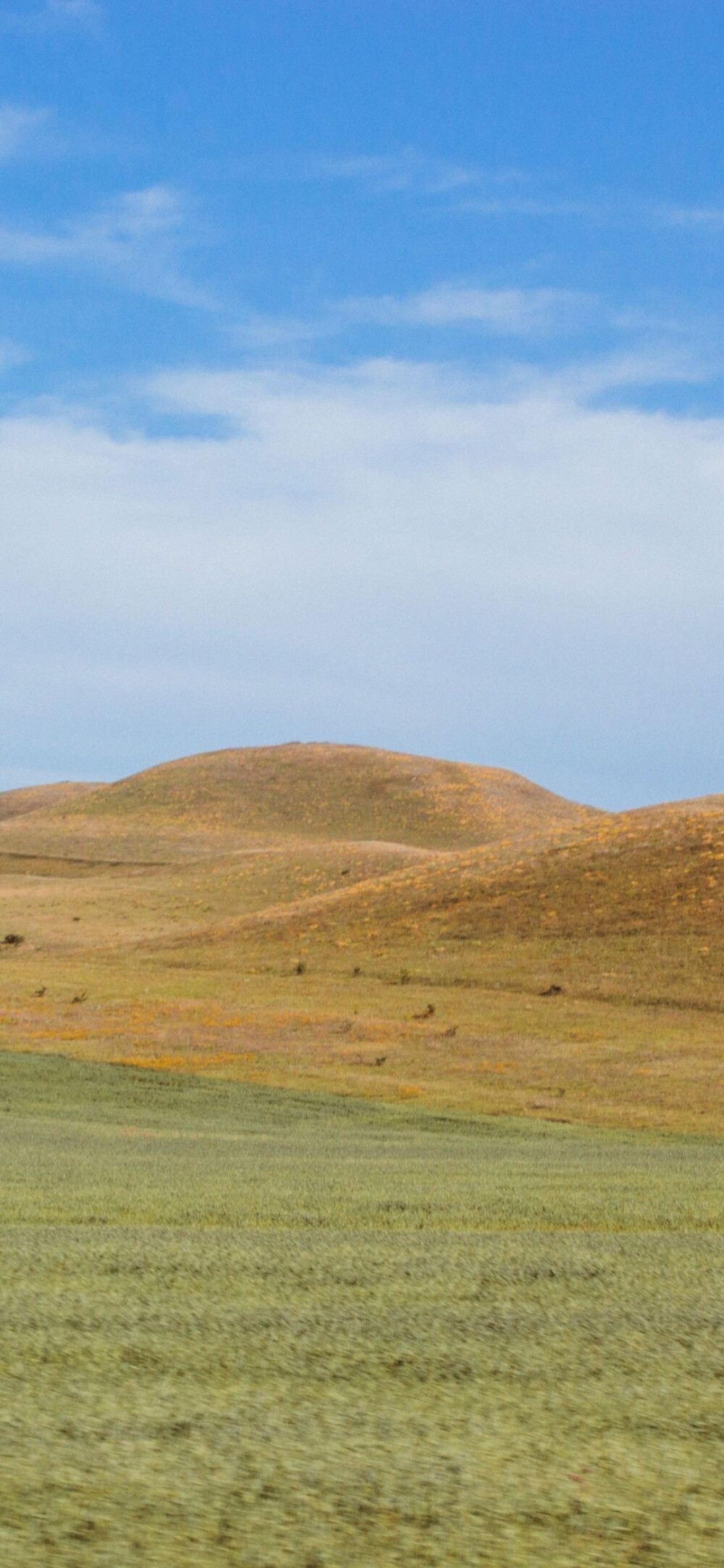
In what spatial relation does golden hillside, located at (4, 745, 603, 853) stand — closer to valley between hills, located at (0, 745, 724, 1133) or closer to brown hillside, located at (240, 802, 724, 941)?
valley between hills, located at (0, 745, 724, 1133)

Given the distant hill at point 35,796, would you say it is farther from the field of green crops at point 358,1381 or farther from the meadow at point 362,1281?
the field of green crops at point 358,1381

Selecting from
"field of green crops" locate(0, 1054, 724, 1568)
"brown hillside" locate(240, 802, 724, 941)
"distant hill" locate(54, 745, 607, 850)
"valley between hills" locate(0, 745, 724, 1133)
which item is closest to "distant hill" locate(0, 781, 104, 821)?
"distant hill" locate(54, 745, 607, 850)

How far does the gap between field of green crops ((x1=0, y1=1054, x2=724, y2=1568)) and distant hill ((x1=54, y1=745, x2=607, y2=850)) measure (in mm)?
75448

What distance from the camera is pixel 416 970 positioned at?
35.5 m

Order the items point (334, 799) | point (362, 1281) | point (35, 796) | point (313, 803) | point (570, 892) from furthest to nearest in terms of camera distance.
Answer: point (35, 796)
point (334, 799)
point (313, 803)
point (570, 892)
point (362, 1281)

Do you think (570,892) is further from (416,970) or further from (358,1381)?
(358,1381)

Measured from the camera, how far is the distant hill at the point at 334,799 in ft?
285

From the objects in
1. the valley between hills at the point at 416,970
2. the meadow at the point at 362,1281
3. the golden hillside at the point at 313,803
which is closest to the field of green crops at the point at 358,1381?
the meadow at the point at 362,1281

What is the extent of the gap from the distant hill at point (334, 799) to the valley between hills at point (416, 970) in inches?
634

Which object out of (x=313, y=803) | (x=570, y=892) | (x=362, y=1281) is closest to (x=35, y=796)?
(x=313, y=803)

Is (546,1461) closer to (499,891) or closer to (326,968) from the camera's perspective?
(326,968)

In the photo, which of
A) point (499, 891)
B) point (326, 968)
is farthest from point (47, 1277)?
point (499, 891)

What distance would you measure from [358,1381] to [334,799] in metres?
89.4

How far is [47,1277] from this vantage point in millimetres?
5023
